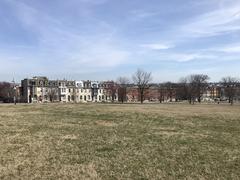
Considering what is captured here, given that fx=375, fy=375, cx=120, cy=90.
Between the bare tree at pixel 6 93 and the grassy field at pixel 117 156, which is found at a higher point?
the bare tree at pixel 6 93

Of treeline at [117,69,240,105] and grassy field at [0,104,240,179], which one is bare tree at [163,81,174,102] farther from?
grassy field at [0,104,240,179]

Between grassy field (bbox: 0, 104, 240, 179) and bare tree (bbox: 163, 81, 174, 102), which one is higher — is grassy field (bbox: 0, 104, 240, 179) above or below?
below

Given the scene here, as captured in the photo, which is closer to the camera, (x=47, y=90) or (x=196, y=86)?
(x=196, y=86)

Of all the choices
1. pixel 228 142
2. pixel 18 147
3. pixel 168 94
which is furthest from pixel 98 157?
pixel 168 94

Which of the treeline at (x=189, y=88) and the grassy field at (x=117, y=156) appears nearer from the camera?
the grassy field at (x=117, y=156)

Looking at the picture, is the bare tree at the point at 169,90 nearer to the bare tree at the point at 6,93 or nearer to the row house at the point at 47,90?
the row house at the point at 47,90

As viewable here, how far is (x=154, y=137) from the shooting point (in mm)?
18734

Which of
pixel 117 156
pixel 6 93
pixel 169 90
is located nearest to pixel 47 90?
pixel 6 93

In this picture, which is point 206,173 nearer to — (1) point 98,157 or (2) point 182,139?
(1) point 98,157

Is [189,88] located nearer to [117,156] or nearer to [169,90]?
[169,90]

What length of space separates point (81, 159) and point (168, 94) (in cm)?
17585

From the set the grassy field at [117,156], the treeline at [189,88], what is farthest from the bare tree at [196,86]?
the grassy field at [117,156]

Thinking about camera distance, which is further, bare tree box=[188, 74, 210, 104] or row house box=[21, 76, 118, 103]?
row house box=[21, 76, 118, 103]

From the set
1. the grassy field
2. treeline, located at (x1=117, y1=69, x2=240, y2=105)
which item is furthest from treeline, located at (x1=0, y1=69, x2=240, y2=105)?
the grassy field
